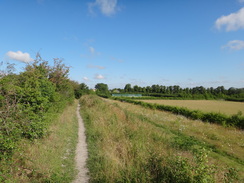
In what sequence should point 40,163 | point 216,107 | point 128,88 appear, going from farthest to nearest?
point 128,88
point 216,107
point 40,163

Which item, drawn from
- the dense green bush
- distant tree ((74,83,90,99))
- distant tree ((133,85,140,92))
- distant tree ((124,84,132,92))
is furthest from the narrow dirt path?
distant tree ((124,84,132,92))

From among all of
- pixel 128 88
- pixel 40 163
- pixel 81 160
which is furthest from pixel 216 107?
pixel 128 88

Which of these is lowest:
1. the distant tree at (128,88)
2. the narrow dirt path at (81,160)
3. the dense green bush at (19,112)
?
the narrow dirt path at (81,160)

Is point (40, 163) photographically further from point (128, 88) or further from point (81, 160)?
point (128, 88)

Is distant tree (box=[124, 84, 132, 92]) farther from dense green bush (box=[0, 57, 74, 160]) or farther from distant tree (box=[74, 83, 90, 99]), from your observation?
dense green bush (box=[0, 57, 74, 160])

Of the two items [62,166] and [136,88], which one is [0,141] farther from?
[136,88]

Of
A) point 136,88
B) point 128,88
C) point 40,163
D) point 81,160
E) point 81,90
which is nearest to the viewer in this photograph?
point 40,163

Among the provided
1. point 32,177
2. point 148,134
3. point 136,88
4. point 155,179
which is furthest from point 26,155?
point 136,88

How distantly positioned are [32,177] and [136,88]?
112m

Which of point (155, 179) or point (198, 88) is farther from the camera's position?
point (198, 88)

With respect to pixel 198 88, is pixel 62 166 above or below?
below

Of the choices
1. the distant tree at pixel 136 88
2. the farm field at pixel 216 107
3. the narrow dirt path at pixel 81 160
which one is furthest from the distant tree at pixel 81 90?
the distant tree at pixel 136 88

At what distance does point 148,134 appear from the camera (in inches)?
304

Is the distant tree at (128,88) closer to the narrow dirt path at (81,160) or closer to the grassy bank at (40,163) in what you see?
the narrow dirt path at (81,160)
